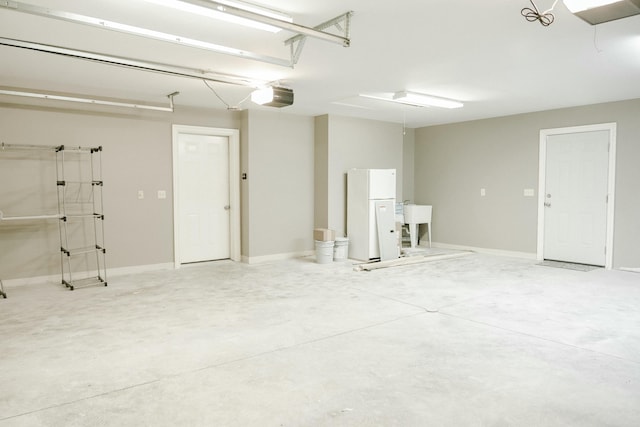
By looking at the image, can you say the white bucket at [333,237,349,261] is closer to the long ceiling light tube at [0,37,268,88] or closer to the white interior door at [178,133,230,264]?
the white interior door at [178,133,230,264]

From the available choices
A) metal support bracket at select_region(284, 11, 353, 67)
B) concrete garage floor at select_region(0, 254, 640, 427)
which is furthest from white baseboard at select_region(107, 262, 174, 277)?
metal support bracket at select_region(284, 11, 353, 67)

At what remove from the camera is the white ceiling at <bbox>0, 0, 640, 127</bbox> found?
309cm

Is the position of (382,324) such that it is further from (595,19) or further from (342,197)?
(342,197)

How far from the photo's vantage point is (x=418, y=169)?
9.07 meters

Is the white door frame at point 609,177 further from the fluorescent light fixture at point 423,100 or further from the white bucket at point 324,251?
the white bucket at point 324,251

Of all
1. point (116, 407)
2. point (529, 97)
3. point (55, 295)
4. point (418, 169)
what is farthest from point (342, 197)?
point (116, 407)

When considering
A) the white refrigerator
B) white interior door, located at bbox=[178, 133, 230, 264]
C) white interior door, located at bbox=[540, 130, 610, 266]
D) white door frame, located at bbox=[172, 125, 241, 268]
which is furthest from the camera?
the white refrigerator

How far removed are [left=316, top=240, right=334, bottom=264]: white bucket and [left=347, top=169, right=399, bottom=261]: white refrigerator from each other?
59 cm

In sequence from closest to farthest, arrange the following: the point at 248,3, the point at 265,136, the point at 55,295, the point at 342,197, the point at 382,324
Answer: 1. the point at 248,3
2. the point at 382,324
3. the point at 55,295
4. the point at 265,136
5. the point at 342,197

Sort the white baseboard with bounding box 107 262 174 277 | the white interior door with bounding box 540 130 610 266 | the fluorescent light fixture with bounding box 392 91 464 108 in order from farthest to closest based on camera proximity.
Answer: the white interior door with bounding box 540 130 610 266, the white baseboard with bounding box 107 262 174 277, the fluorescent light fixture with bounding box 392 91 464 108

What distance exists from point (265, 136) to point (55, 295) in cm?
368

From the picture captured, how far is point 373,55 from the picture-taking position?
408 cm

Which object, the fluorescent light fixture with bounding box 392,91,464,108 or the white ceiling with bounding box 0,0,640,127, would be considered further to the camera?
the fluorescent light fixture with bounding box 392,91,464,108

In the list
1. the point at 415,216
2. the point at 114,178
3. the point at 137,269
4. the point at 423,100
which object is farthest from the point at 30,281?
the point at 415,216
